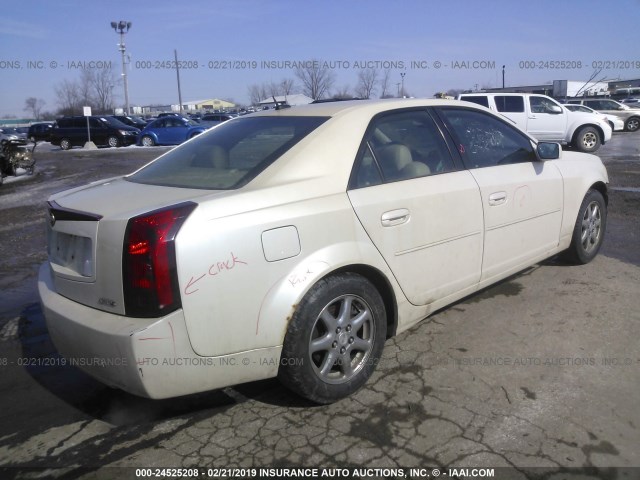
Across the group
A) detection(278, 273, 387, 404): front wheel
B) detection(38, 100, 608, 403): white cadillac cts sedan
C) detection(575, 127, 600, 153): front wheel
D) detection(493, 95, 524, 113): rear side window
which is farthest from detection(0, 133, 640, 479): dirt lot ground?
detection(575, 127, 600, 153): front wheel

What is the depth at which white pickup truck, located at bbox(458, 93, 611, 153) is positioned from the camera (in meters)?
15.7

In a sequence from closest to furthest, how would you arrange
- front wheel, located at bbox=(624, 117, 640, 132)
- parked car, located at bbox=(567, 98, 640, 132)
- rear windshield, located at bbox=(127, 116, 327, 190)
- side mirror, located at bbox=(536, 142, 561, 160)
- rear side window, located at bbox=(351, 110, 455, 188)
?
rear windshield, located at bbox=(127, 116, 327, 190)
rear side window, located at bbox=(351, 110, 455, 188)
side mirror, located at bbox=(536, 142, 561, 160)
parked car, located at bbox=(567, 98, 640, 132)
front wheel, located at bbox=(624, 117, 640, 132)

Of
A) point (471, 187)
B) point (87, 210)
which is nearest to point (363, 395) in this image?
point (471, 187)

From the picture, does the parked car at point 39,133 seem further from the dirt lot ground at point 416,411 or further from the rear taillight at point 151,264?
the rear taillight at point 151,264

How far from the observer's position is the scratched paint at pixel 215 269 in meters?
2.33

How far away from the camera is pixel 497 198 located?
146 inches

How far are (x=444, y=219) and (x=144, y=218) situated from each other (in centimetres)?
185

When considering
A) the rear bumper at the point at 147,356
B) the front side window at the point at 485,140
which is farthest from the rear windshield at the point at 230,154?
the front side window at the point at 485,140

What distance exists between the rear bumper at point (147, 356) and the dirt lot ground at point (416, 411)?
37 centimetres

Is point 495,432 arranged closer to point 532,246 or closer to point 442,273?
point 442,273

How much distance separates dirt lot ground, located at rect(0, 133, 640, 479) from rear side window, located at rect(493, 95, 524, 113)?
41.6 ft

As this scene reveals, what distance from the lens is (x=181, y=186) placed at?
114 inches

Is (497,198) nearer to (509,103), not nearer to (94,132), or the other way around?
(509,103)

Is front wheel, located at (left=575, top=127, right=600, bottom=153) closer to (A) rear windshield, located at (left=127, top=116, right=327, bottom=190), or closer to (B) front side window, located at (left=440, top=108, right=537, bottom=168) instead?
(B) front side window, located at (left=440, top=108, right=537, bottom=168)
